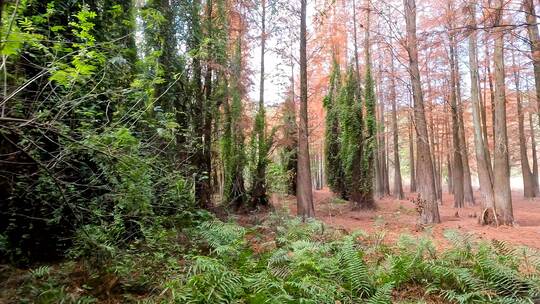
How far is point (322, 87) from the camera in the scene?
1814 cm

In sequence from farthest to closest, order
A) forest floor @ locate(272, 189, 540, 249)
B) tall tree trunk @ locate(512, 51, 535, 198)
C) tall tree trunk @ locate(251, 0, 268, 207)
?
tall tree trunk @ locate(512, 51, 535, 198), tall tree trunk @ locate(251, 0, 268, 207), forest floor @ locate(272, 189, 540, 249)

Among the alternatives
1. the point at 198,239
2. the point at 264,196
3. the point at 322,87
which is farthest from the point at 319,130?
the point at 198,239

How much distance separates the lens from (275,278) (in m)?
3.73

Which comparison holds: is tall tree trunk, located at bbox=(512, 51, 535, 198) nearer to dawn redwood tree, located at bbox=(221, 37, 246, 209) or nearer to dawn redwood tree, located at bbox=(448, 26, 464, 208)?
dawn redwood tree, located at bbox=(448, 26, 464, 208)

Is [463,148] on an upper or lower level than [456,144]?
lower

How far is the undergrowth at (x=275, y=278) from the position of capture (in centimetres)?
327

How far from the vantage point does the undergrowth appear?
327 centimetres

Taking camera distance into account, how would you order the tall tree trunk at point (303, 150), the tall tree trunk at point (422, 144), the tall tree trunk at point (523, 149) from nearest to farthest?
1. the tall tree trunk at point (422, 144)
2. the tall tree trunk at point (303, 150)
3. the tall tree trunk at point (523, 149)

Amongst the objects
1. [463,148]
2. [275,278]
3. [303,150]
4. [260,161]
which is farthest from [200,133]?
[463,148]

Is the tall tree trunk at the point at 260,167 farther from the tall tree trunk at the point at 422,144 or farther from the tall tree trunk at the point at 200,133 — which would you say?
the tall tree trunk at the point at 422,144

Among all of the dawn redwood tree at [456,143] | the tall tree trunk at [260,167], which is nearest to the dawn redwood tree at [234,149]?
the tall tree trunk at [260,167]

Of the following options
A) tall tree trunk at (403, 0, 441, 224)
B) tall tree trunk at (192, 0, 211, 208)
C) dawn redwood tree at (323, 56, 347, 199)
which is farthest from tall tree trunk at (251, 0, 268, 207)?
tall tree trunk at (403, 0, 441, 224)

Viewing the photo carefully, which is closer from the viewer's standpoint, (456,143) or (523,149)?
(456,143)

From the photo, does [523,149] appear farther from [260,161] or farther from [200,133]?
[200,133]
